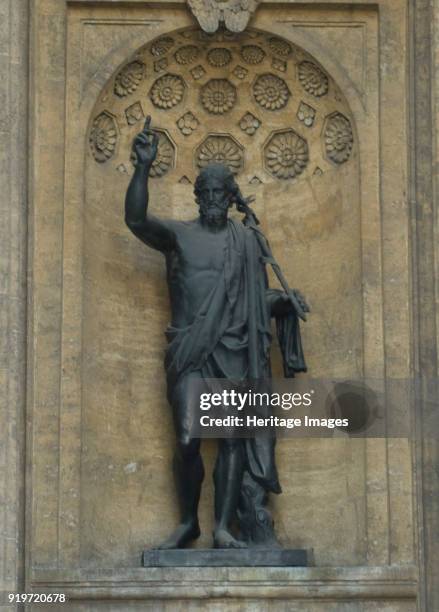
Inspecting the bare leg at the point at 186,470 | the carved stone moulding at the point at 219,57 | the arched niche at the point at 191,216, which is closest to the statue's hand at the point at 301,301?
the arched niche at the point at 191,216

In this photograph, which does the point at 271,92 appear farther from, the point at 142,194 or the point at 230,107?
the point at 142,194

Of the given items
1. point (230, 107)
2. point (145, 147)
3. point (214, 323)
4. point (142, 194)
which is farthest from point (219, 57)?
point (214, 323)

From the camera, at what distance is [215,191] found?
16.6 m

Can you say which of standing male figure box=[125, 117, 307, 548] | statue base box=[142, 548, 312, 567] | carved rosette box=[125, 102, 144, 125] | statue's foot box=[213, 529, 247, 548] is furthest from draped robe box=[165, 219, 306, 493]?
carved rosette box=[125, 102, 144, 125]

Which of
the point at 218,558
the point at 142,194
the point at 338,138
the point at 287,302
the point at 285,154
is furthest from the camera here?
the point at 285,154

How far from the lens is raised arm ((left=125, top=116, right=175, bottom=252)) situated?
642 inches

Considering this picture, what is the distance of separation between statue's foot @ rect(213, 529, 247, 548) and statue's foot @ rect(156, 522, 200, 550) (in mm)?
159

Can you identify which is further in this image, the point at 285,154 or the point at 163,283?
the point at 285,154

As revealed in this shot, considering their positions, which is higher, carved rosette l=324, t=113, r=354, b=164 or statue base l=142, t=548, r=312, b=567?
carved rosette l=324, t=113, r=354, b=164

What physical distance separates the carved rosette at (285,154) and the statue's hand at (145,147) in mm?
1233

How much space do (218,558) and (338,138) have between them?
2.92 m

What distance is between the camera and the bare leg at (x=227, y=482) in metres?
16.4

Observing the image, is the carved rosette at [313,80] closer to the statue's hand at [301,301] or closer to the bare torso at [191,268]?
the bare torso at [191,268]

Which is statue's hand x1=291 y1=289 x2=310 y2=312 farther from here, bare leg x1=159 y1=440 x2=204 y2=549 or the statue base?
the statue base
